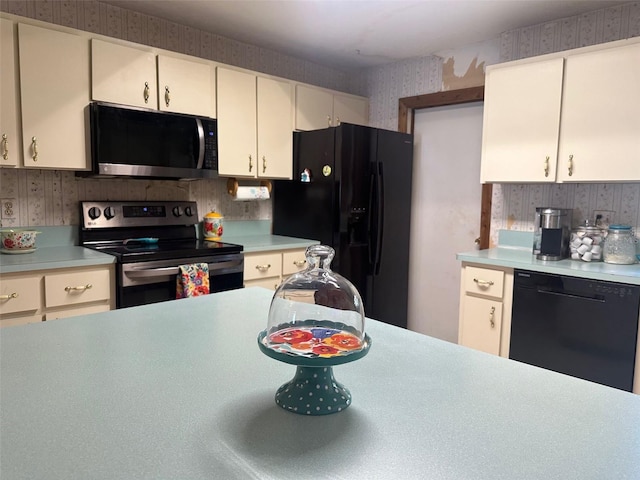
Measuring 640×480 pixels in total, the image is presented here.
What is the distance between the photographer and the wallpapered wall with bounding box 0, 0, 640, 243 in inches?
104

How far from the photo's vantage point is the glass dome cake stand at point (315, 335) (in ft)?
2.50

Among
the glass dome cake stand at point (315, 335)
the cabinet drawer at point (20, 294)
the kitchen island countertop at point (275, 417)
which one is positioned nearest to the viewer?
the kitchen island countertop at point (275, 417)

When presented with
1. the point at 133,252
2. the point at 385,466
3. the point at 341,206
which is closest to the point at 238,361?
the point at 385,466

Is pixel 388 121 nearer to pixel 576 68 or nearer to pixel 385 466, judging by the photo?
pixel 576 68

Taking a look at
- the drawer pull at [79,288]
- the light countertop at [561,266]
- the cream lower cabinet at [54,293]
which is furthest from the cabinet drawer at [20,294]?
the light countertop at [561,266]

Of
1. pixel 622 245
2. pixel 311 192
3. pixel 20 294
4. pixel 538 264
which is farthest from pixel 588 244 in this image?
pixel 20 294

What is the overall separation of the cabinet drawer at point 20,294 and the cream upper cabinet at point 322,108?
82.6 inches

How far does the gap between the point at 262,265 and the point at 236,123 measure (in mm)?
1008

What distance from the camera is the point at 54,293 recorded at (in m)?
2.20

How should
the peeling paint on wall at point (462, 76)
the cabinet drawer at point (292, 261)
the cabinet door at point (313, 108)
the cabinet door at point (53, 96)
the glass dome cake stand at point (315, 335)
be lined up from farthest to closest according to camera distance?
the cabinet door at point (313, 108) < the peeling paint on wall at point (462, 76) < the cabinet drawer at point (292, 261) < the cabinet door at point (53, 96) < the glass dome cake stand at point (315, 335)

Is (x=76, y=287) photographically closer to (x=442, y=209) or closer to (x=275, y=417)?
(x=275, y=417)

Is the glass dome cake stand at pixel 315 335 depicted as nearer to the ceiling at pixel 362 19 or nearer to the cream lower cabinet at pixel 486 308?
the cream lower cabinet at pixel 486 308

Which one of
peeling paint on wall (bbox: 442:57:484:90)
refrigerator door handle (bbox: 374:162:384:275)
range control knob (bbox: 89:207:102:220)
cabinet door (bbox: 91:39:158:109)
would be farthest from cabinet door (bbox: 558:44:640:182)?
range control knob (bbox: 89:207:102:220)

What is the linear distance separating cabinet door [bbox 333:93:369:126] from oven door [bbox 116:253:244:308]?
5.25 ft
